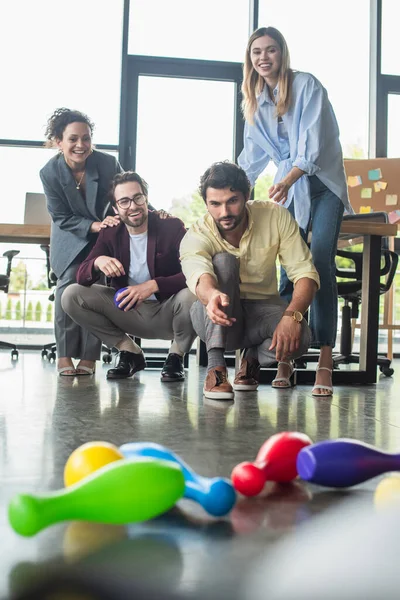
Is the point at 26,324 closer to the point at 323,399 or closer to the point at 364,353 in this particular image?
the point at 364,353

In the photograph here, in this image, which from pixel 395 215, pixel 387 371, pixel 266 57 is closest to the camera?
pixel 266 57

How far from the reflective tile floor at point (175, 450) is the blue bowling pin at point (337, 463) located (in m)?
0.02

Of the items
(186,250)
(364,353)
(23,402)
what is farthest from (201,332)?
(364,353)

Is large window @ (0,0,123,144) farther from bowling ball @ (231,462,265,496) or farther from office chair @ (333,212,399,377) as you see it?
bowling ball @ (231,462,265,496)

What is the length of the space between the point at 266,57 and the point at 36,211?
1.70 metres

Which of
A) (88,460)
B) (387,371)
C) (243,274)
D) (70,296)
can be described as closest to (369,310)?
(387,371)

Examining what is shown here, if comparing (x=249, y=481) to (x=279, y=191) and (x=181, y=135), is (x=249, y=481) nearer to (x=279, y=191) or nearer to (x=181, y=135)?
(x=279, y=191)

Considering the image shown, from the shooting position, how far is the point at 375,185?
16.8ft

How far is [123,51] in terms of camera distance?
5.09m

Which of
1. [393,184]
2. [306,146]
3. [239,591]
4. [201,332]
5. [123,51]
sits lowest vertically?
[239,591]

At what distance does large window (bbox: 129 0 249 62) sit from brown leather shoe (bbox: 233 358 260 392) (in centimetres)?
336

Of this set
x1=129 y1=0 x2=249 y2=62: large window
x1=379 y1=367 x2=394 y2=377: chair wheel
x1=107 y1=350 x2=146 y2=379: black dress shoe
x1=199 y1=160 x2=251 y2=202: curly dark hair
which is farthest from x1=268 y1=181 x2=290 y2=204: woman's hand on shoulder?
x1=129 y1=0 x2=249 y2=62: large window

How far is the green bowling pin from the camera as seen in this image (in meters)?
0.78

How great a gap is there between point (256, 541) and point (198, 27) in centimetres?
505
